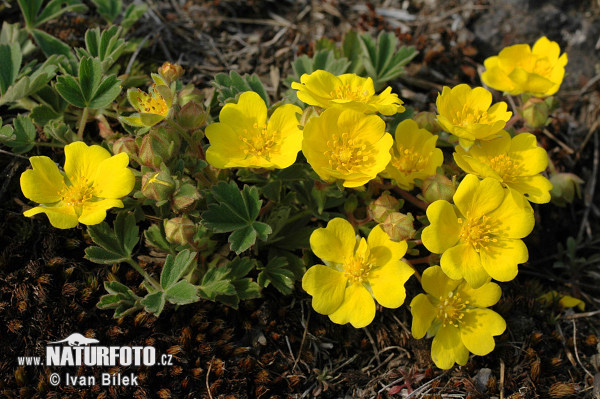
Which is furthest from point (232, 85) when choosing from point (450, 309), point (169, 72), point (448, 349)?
A: point (448, 349)

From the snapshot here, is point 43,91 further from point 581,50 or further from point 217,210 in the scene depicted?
point 581,50

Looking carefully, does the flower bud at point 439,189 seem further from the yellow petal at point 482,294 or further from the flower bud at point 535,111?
the flower bud at point 535,111

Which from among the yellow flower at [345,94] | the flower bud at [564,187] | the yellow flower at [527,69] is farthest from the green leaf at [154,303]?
the flower bud at [564,187]

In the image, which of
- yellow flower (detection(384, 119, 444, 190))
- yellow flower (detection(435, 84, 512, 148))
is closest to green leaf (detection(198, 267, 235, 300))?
yellow flower (detection(384, 119, 444, 190))

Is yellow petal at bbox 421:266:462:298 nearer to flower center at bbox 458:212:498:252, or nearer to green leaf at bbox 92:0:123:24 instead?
flower center at bbox 458:212:498:252

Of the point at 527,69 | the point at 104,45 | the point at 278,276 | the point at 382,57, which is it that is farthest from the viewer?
the point at 382,57

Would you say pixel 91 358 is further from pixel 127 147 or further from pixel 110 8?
pixel 110 8

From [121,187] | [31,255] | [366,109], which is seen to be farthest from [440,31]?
[31,255]

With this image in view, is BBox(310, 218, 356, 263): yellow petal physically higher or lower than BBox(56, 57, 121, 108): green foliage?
lower
